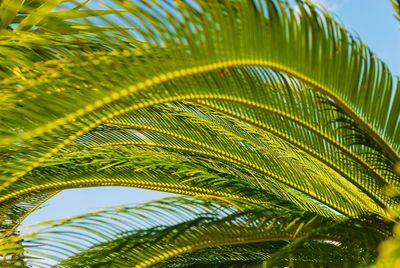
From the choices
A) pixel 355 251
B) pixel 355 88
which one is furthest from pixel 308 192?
pixel 355 88

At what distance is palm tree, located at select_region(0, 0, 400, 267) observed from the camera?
10.3 feet

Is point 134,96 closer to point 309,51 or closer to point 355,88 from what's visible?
point 309,51

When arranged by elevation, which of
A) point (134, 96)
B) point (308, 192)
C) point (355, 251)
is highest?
point (134, 96)

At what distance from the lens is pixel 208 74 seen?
3553 mm

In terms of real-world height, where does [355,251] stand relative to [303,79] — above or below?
below

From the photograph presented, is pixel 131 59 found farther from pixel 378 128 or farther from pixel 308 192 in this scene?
pixel 308 192

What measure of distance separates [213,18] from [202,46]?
15 cm

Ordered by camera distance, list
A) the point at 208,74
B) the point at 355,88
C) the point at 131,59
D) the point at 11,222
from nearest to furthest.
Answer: the point at 131,59 < the point at 208,74 < the point at 355,88 < the point at 11,222

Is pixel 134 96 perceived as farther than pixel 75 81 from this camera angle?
Yes

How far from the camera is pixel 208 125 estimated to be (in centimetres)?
529

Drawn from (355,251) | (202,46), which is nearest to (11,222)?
(355,251)

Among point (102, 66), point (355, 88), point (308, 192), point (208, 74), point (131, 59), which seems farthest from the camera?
point (308, 192)

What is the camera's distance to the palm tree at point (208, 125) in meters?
3.14

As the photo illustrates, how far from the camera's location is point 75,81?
3.17 meters
